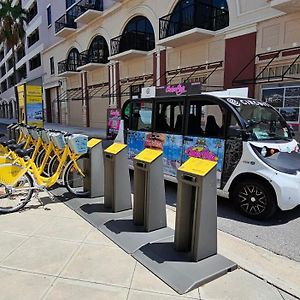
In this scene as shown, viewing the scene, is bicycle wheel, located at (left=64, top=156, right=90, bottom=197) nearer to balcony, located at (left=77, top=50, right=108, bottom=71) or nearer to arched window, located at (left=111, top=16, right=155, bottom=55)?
arched window, located at (left=111, top=16, right=155, bottom=55)

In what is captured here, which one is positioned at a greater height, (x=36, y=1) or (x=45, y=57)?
(x=36, y=1)

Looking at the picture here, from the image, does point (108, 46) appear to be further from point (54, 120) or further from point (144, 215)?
point (144, 215)

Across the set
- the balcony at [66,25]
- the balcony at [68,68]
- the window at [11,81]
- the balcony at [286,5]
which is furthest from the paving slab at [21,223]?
the window at [11,81]

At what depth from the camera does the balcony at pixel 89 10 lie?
21688 millimetres

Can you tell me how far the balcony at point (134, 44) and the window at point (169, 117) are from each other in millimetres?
12861

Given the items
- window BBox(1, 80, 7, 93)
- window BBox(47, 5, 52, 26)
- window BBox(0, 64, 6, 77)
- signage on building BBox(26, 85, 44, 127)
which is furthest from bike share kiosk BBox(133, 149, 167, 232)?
window BBox(0, 64, 6, 77)

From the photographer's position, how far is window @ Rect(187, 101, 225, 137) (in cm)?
513

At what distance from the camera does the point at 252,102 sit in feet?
17.6

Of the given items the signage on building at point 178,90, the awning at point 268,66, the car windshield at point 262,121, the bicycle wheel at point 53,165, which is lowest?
the bicycle wheel at point 53,165

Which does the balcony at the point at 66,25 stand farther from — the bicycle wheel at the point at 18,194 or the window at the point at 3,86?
the window at the point at 3,86

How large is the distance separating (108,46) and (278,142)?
1943cm

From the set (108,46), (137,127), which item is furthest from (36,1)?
A: (137,127)

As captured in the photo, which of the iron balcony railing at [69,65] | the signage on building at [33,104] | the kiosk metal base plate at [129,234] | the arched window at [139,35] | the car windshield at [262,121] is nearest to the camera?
the kiosk metal base plate at [129,234]

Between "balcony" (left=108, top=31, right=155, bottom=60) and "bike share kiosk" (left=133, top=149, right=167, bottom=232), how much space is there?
15.4 m
